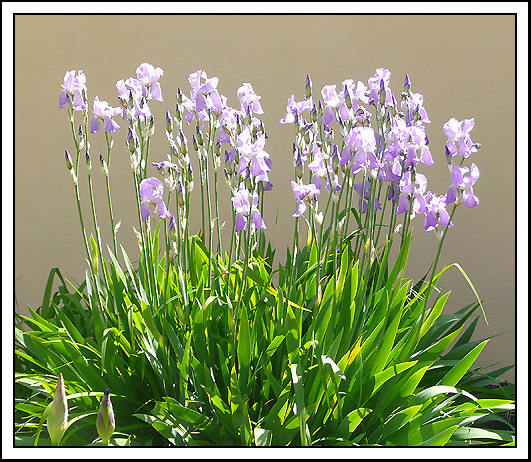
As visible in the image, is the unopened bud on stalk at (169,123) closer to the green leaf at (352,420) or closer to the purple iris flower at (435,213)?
the purple iris flower at (435,213)

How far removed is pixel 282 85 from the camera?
11.0ft

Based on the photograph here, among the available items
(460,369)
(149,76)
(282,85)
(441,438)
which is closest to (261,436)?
(441,438)

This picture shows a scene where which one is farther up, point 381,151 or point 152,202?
point 381,151

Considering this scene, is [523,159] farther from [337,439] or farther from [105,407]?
[105,407]

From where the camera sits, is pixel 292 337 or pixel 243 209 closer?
pixel 243 209

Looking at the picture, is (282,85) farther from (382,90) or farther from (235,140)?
(235,140)

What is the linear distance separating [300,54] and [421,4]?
127 cm

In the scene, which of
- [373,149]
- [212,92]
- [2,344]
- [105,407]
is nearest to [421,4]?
[373,149]

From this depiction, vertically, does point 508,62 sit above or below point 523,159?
above

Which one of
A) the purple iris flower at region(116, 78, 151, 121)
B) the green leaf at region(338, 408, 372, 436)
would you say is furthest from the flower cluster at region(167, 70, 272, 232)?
the green leaf at region(338, 408, 372, 436)

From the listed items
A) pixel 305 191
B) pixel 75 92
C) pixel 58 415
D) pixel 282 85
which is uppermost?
pixel 282 85

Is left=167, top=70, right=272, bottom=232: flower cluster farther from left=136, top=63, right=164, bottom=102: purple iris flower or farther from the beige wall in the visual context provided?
the beige wall

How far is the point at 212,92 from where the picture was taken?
191cm

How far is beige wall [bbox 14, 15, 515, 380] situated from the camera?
324 centimetres
